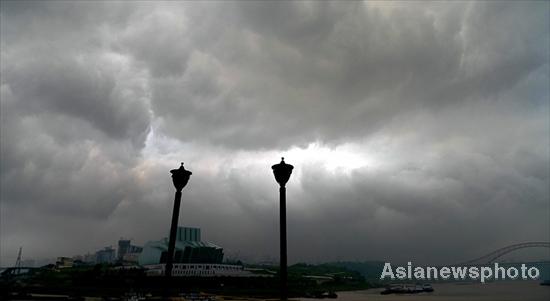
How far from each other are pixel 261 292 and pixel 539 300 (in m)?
75.9

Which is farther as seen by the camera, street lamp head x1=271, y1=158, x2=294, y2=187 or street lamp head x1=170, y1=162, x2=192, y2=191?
street lamp head x1=170, y1=162, x2=192, y2=191

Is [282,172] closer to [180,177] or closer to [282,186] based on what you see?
[282,186]

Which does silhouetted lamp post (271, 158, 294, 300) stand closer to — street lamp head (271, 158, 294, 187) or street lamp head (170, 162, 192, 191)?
street lamp head (271, 158, 294, 187)

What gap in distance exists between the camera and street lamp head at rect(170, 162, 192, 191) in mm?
19109

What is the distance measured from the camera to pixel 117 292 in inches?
4026

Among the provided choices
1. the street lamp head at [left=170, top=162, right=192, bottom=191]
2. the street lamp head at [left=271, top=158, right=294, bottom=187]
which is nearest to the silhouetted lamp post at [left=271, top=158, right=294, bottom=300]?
the street lamp head at [left=271, top=158, right=294, bottom=187]

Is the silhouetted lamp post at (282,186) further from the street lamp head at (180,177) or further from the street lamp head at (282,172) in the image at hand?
the street lamp head at (180,177)

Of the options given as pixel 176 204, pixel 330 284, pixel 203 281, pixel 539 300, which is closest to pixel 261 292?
pixel 203 281

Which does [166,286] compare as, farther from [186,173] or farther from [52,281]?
[52,281]

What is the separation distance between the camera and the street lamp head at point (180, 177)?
62.7 feet

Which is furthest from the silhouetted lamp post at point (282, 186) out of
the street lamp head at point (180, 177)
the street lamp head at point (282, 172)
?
the street lamp head at point (180, 177)

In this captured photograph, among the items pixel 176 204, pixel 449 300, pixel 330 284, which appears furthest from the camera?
pixel 330 284

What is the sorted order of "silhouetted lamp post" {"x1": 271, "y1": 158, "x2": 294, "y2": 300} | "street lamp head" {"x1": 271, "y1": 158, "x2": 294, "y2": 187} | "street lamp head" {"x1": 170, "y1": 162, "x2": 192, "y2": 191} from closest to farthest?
"silhouetted lamp post" {"x1": 271, "y1": 158, "x2": 294, "y2": 300} → "street lamp head" {"x1": 271, "y1": 158, "x2": 294, "y2": 187} → "street lamp head" {"x1": 170, "y1": 162, "x2": 192, "y2": 191}

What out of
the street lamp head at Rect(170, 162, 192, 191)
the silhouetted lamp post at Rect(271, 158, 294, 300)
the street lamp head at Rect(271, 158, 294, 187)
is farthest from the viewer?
the street lamp head at Rect(170, 162, 192, 191)
